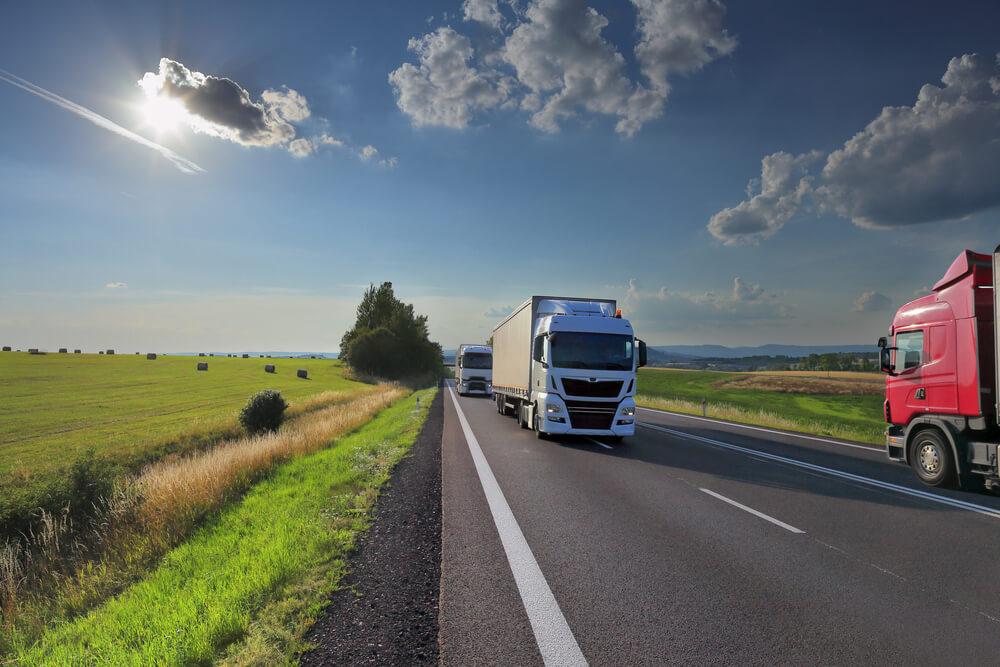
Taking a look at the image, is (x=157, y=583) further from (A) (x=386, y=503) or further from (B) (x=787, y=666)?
(B) (x=787, y=666)

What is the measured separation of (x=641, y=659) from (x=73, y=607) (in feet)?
22.1

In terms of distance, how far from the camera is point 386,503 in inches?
291

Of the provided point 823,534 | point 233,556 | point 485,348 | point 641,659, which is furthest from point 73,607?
point 485,348

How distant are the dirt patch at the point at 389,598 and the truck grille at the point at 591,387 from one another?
20.9 feet

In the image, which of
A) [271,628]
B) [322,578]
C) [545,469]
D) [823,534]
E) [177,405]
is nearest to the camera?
[271,628]

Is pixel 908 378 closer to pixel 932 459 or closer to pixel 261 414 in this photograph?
pixel 932 459

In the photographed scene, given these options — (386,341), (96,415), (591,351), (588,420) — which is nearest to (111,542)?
(588,420)

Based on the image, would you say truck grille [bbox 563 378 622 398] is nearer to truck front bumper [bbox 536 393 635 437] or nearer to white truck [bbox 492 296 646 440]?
white truck [bbox 492 296 646 440]

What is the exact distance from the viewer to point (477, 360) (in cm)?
3766

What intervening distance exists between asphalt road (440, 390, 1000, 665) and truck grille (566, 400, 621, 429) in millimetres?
3228

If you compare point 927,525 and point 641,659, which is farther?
point 927,525

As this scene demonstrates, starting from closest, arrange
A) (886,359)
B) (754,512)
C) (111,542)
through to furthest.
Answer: (754,512) → (111,542) → (886,359)

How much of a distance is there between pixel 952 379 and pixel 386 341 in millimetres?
56256

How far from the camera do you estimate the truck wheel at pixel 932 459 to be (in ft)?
28.8
